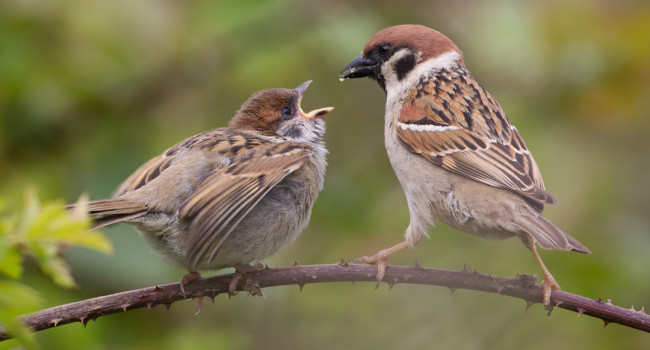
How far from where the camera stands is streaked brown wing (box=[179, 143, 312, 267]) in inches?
119

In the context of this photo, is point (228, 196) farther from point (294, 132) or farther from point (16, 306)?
point (16, 306)

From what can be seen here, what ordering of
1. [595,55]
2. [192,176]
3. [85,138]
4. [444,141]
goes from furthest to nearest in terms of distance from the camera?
[595,55]
[85,138]
[444,141]
[192,176]

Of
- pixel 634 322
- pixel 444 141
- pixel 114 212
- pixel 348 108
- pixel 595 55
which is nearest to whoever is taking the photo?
pixel 634 322

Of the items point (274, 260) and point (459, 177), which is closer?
point (459, 177)

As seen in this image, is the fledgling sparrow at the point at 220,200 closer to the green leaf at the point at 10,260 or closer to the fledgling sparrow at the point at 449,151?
the fledgling sparrow at the point at 449,151

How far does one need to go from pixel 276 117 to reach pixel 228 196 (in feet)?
3.66

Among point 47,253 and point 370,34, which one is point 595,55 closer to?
point 370,34

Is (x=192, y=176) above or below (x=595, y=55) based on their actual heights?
above

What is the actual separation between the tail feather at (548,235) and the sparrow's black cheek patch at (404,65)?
4.11ft

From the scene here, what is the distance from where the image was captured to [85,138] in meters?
4.77

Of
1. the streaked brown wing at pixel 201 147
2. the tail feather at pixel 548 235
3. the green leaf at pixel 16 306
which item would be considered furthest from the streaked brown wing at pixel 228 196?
the green leaf at pixel 16 306

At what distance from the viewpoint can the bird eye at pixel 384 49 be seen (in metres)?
4.13

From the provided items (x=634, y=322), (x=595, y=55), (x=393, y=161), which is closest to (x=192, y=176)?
(x=393, y=161)

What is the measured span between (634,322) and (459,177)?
48.9 inches
